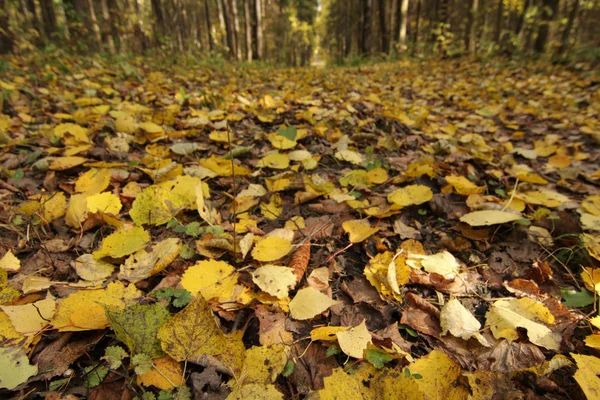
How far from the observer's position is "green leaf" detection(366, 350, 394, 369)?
791 millimetres

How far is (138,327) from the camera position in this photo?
0.79 meters

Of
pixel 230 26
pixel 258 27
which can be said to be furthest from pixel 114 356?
pixel 230 26

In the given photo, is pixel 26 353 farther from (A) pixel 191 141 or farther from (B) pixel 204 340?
(A) pixel 191 141

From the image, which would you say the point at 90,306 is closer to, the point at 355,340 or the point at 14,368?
the point at 14,368

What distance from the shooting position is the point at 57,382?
737 mm

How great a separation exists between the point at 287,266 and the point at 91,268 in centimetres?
64

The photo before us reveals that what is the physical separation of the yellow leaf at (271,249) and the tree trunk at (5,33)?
5048mm

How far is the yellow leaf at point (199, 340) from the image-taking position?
77cm

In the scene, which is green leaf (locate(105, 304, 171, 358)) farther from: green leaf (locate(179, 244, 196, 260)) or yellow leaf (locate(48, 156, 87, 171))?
yellow leaf (locate(48, 156, 87, 171))

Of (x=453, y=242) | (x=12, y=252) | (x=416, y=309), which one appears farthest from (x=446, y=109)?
(x=12, y=252)

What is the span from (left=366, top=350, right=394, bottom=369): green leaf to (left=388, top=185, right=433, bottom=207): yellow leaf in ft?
2.29

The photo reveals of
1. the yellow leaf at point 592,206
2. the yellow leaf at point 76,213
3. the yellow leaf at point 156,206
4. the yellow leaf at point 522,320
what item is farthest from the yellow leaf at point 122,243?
the yellow leaf at point 592,206

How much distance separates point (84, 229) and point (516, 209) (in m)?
1.83

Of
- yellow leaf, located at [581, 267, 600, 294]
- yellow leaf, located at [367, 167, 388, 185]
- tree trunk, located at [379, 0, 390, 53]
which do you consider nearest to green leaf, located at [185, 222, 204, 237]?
yellow leaf, located at [367, 167, 388, 185]
